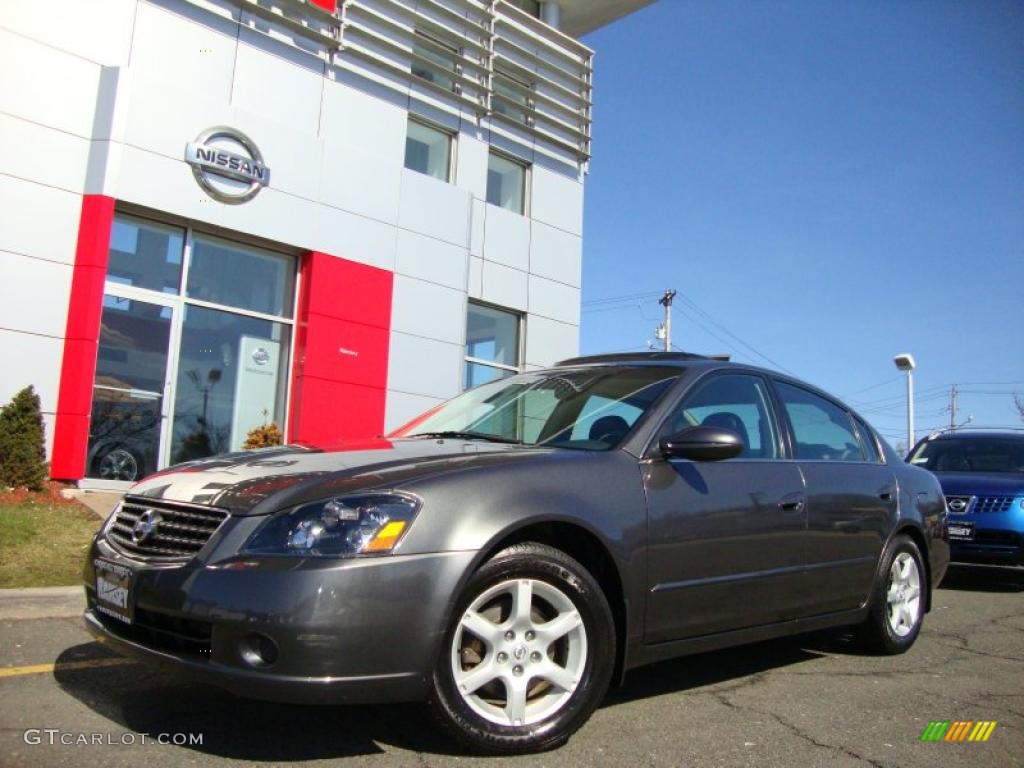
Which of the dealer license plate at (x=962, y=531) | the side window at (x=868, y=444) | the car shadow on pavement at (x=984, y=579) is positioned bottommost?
the car shadow on pavement at (x=984, y=579)

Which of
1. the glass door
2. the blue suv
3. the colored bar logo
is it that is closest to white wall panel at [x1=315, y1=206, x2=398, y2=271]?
the glass door

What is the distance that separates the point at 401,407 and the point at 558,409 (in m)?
9.40

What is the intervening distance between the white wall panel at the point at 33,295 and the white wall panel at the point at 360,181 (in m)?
3.79

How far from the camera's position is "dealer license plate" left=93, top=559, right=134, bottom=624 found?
9.59 ft

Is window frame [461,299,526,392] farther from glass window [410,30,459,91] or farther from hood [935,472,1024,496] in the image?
hood [935,472,1024,496]

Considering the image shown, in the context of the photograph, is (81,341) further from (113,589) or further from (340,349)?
(113,589)

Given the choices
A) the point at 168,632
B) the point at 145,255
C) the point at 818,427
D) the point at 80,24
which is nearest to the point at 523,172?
the point at 145,255

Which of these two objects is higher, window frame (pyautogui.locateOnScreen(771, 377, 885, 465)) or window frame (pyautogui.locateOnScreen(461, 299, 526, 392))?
window frame (pyautogui.locateOnScreen(461, 299, 526, 392))

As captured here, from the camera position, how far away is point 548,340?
1574cm

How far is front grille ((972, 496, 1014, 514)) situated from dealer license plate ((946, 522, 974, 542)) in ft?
0.54

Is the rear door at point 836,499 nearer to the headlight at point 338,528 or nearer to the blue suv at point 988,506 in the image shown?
the headlight at point 338,528

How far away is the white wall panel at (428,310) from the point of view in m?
13.3

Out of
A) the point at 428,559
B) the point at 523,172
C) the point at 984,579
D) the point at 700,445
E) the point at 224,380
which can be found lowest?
the point at 984,579

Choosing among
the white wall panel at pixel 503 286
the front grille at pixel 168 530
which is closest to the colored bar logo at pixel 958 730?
the front grille at pixel 168 530
